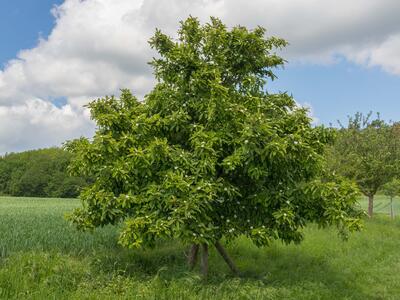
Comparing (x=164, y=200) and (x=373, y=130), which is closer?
(x=164, y=200)

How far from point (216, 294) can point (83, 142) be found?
12.3ft

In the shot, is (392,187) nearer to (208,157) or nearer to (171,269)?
(171,269)

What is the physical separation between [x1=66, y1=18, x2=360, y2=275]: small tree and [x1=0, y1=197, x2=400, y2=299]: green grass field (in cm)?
91

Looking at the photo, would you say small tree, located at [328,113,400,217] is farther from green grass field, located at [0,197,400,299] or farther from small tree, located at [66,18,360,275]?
small tree, located at [66,18,360,275]

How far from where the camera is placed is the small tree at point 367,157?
22.7m

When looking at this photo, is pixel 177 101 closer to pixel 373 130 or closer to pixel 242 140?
pixel 242 140

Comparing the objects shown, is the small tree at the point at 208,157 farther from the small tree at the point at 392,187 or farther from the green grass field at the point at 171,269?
the small tree at the point at 392,187

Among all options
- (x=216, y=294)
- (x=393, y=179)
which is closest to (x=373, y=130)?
(x=393, y=179)

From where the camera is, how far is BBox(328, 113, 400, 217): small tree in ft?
74.4

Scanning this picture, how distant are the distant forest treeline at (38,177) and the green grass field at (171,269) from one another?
198 feet

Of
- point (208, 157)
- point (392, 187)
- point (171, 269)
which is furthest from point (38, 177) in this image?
point (208, 157)

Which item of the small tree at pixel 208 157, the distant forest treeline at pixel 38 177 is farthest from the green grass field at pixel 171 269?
the distant forest treeline at pixel 38 177

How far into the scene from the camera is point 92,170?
836cm

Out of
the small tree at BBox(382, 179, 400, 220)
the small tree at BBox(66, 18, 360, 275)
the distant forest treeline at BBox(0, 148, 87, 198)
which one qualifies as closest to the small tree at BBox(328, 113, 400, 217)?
the small tree at BBox(382, 179, 400, 220)
